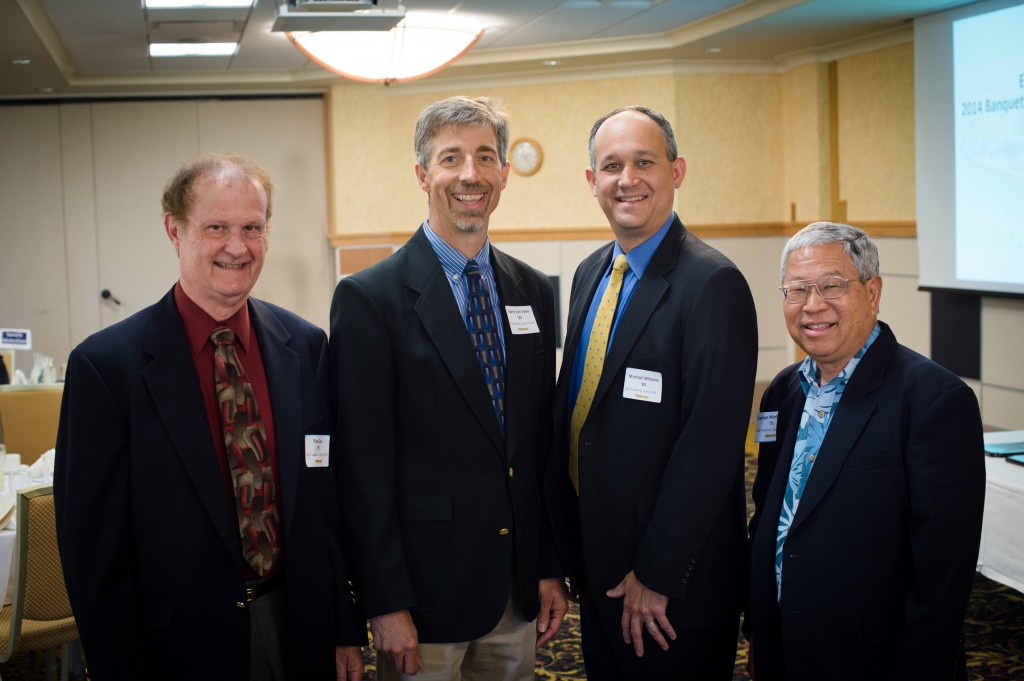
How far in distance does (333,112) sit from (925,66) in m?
5.71

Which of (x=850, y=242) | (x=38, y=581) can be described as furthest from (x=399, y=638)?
(x=38, y=581)

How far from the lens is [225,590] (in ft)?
6.59

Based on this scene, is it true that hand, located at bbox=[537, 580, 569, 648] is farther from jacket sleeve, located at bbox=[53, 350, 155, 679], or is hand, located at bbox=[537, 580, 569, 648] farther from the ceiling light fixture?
the ceiling light fixture

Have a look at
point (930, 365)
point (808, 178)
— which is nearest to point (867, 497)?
point (930, 365)

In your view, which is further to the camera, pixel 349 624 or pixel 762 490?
pixel 762 490

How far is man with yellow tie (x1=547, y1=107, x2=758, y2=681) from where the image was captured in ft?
7.36

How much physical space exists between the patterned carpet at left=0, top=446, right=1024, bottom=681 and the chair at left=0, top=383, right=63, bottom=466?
4.56ft

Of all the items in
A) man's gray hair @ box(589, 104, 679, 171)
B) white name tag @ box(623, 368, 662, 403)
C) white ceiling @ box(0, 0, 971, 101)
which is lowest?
white name tag @ box(623, 368, 662, 403)

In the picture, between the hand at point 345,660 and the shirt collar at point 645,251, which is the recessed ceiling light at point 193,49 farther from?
the hand at point 345,660

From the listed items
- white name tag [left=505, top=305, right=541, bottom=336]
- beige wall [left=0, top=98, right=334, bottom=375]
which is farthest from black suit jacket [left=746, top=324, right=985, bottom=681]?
beige wall [left=0, top=98, right=334, bottom=375]

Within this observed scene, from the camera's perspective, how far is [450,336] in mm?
2279

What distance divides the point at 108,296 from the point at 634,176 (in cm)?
913

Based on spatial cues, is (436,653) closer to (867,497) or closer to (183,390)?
(183,390)

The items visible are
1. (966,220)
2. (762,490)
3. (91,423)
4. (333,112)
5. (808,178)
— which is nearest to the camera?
(91,423)
